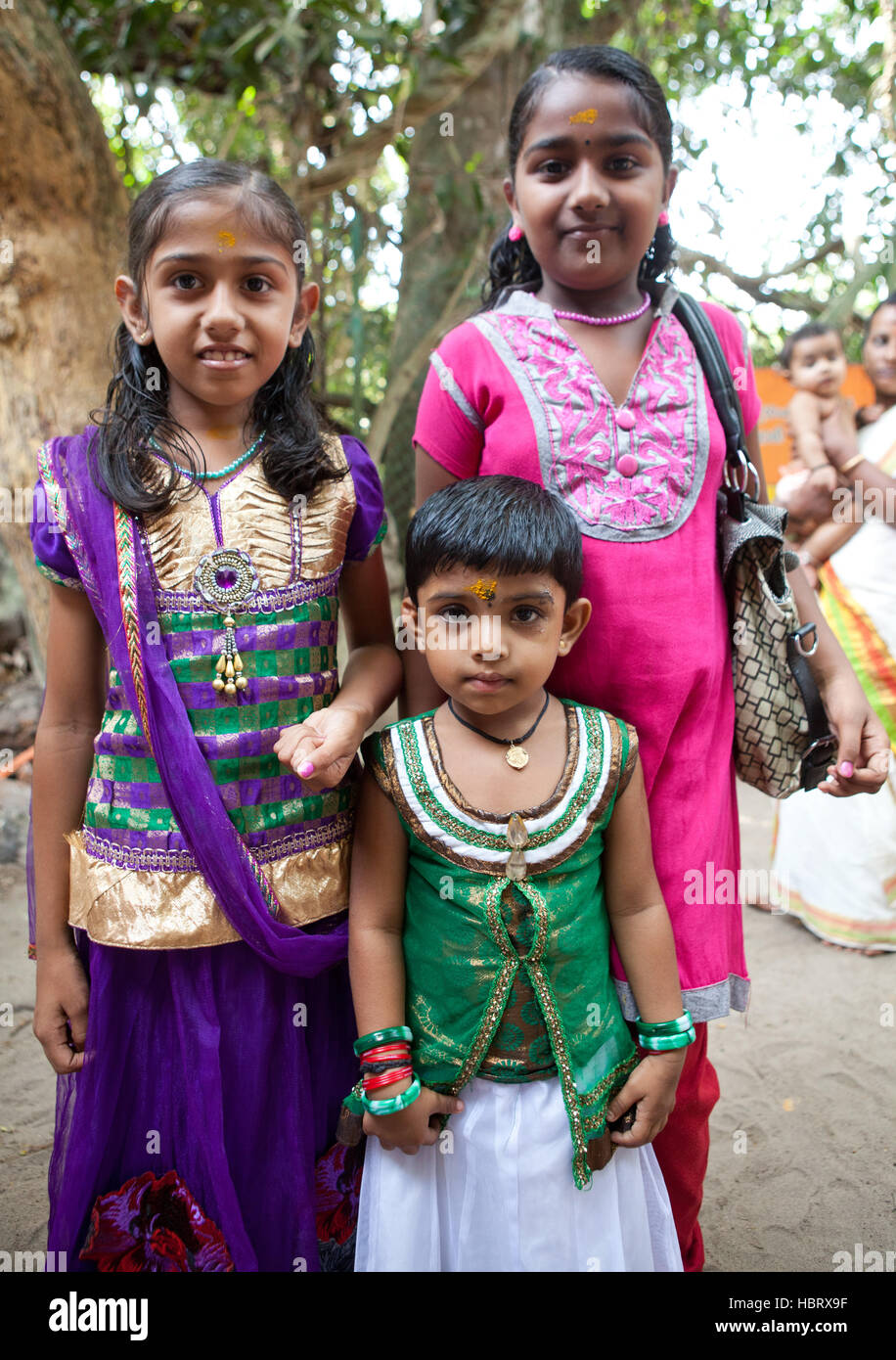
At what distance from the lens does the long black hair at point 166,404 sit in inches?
57.4

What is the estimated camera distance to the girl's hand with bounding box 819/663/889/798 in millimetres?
1615

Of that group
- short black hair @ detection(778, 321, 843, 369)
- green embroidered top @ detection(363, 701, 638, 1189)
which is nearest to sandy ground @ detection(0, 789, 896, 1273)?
green embroidered top @ detection(363, 701, 638, 1189)

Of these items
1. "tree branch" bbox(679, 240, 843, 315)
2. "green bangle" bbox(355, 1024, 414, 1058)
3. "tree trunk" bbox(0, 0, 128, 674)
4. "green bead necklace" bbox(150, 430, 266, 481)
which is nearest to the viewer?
"green bangle" bbox(355, 1024, 414, 1058)

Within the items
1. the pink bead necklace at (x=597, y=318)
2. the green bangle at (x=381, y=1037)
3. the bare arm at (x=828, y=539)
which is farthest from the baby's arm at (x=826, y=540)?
the green bangle at (x=381, y=1037)

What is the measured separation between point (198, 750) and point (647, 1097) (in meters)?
0.85

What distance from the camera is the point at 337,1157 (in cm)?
167

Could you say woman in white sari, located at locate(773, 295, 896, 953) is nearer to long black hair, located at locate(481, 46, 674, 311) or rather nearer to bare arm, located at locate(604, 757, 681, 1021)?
long black hair, located at locate(481, 46, 674, 311)

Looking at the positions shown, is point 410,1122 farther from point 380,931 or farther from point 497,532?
point 497,532

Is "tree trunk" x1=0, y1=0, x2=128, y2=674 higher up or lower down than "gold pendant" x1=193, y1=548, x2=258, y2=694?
higher up

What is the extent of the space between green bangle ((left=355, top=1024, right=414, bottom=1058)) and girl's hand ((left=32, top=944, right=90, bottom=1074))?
486mm

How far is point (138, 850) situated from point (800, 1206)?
189 centimetres

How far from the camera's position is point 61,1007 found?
61.3 inches

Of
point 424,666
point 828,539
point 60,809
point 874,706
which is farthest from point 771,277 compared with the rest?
point 60,809

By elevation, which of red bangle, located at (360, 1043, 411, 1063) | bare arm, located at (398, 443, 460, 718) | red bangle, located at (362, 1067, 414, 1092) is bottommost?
red bangle, located at (362, 1067, 414, 1092)
